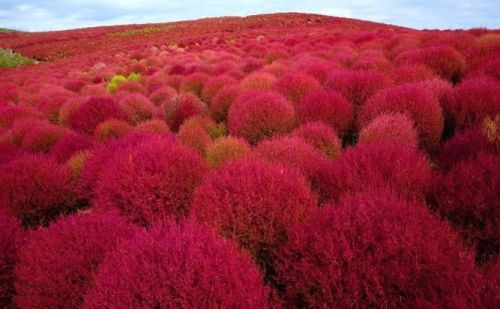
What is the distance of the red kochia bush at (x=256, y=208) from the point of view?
96.8 inches

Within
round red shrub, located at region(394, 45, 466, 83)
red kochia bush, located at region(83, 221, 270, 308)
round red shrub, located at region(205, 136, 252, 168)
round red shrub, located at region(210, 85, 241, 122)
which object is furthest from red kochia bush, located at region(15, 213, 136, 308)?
round red shrub, located at region(394, 45, 466, 83)

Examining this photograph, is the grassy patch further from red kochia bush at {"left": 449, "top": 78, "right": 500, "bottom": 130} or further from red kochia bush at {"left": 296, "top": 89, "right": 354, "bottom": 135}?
red kochia bush at {"left": 449, "top": 78, "right": 500, "bottom": 130}

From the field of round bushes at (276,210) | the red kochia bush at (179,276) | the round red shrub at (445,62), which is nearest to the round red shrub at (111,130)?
the field of round bushes at (276,210)

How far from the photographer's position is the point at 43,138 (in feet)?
18.2

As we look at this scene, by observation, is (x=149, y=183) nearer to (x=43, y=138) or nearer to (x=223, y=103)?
(x=43, y=138)

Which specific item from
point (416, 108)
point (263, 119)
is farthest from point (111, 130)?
point (416, 108)

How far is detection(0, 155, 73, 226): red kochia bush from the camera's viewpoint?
3658mm

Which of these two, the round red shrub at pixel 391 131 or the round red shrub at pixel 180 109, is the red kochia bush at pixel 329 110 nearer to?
the round red shrub at pixel 391 131

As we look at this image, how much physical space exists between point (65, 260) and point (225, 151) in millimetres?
2029

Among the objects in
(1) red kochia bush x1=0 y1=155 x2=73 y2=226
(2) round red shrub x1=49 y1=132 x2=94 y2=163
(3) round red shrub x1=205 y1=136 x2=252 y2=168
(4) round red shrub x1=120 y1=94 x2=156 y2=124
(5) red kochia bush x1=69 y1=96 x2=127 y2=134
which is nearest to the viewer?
(1) red kochia bush x1=0 y1=155 x2=73 y2=226

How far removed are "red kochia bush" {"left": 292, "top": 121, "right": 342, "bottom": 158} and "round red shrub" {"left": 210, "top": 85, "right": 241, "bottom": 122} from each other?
240cm

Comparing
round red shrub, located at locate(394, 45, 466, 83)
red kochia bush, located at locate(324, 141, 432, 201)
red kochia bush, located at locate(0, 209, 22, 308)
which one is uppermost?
round red shrub, located at locate(394, 45, 466, 83)

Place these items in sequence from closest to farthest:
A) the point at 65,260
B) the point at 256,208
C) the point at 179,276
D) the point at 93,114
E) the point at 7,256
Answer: the point at 179,276 → the point at 65,260 → the point at 256,208 → the point at 7,256 → the point at 93,114

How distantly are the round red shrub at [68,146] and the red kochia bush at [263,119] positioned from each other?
2029 mm
